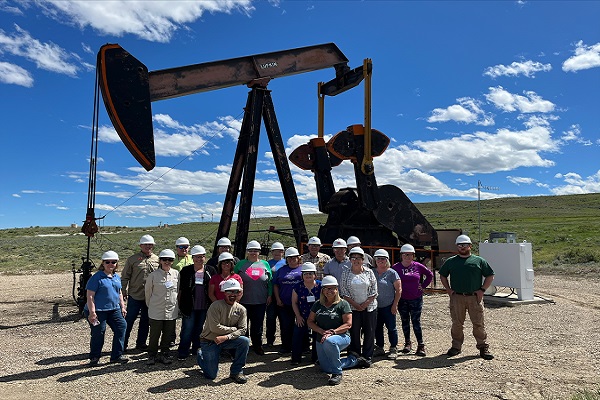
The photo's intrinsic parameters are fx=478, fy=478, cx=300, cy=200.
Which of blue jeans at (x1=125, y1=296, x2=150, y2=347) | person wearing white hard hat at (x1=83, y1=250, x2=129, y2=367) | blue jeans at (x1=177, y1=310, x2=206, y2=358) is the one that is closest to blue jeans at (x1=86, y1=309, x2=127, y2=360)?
person wearing white hard hat at (x1=83, y1=250, x2=129, y2=367)

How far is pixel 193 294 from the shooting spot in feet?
19.5

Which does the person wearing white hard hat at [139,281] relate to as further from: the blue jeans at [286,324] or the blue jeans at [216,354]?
the blue jeans at [286,324]

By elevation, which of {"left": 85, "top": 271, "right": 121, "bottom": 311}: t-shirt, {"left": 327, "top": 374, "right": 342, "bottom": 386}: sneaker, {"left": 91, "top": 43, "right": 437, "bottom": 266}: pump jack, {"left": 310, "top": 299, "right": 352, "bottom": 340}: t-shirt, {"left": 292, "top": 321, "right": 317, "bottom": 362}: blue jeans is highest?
{"left": 91, "top": 43, "right": 437, "bottom": 266}: pump jack

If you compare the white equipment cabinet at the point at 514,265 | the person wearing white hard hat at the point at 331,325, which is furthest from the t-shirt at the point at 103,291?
the white equipment cabinet at the point at 514,265

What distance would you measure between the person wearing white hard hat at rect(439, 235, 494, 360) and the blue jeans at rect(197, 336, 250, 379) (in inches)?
111

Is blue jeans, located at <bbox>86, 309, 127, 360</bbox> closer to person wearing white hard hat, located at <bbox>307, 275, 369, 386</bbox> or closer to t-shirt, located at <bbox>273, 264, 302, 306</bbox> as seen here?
t-shirt, located at <bbox>273, 264, 302, 306</bbox>

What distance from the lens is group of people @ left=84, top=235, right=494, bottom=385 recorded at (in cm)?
528

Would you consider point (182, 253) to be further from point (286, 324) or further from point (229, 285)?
point (286, 324)

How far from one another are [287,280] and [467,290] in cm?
237

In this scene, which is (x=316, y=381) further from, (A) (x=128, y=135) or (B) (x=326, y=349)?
(A) (x=128, y=135)

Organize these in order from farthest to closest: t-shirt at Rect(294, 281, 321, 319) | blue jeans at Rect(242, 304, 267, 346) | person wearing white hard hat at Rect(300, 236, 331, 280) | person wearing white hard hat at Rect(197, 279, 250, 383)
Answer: person wearing white hard hat at Rect(300, 236, 331, 280) → blue jeans at Rect(242, 304, 267, 346) → t-shirt at Rect(294, 281, 321, 319) → person wearing white hard hat at Rect(197, 279, 250, 383)

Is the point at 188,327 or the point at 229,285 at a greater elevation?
the point at 229,285

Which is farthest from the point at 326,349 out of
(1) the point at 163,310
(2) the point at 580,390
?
(2) the point at 580,390

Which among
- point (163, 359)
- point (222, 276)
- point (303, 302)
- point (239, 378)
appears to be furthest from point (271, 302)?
point (163, 359)
